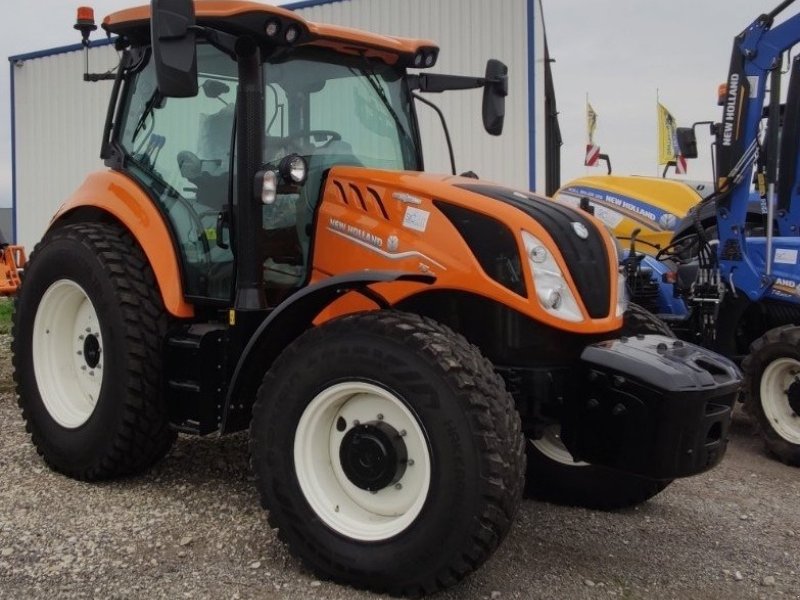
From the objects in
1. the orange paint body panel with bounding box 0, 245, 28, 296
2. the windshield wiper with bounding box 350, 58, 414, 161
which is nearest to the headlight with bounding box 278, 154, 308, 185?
the windshield wiper with bounding box 350, 58, 414, 161

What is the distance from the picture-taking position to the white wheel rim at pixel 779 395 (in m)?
5.26

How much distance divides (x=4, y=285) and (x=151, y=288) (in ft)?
22.0

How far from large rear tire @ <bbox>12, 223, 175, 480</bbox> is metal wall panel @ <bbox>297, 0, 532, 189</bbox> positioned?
255 inches

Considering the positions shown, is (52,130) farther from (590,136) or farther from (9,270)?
(590,136)

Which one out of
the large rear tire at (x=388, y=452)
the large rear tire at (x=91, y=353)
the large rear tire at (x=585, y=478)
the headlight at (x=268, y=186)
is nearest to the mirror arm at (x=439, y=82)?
the headlight at (x=268, y=186)

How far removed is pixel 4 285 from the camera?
9.75 m

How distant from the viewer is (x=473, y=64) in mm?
10625

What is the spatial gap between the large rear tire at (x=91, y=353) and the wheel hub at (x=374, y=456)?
120 centimetres

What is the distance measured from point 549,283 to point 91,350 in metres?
2.30

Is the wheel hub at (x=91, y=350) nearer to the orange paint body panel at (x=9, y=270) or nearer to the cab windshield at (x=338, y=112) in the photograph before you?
the cab windshield at (x=338, y=112)

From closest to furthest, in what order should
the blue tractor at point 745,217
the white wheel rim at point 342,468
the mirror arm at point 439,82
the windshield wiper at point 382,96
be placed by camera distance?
1. the white wheel rim at point 342,468
2. the windshield wiper at point 382,96
3. the mirror arm at point 439,82
4. the blue tractor at point 745,217

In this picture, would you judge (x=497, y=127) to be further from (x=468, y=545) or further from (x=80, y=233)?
(x=468, y=545)

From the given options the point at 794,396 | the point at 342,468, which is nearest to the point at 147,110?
the point at 342,468

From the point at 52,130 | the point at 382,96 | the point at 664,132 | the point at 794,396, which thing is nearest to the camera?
the point at 382,96
